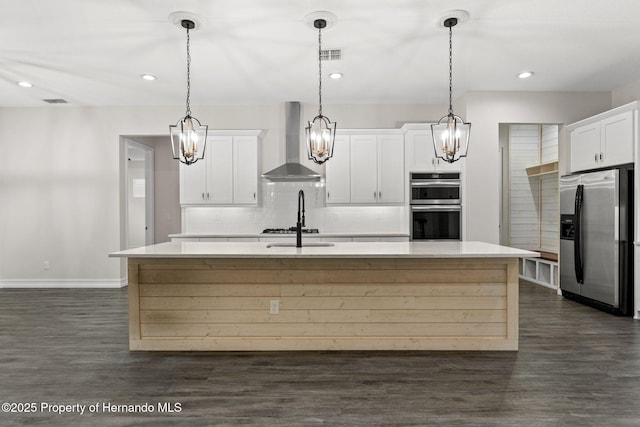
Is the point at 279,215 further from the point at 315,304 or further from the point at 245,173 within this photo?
the point at 315,304

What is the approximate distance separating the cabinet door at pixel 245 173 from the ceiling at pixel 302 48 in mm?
703

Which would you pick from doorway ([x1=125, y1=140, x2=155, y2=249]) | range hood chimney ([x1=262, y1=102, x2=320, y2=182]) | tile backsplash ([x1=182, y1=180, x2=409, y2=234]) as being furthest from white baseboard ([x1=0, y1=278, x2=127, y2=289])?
range hood chimney ([x1=262, y1=102, x2=320, y2=182])

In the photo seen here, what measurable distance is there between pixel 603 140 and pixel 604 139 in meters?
0.02

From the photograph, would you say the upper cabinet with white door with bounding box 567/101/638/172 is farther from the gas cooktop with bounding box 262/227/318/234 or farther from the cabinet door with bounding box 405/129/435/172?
the gas cooktop with bounding box 262/227/318/234

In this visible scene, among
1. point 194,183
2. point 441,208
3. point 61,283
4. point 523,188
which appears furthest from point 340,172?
point 61,283

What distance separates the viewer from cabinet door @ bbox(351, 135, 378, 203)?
18.5ft

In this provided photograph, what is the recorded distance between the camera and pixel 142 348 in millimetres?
3279

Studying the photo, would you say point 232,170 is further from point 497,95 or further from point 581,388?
point 581,388

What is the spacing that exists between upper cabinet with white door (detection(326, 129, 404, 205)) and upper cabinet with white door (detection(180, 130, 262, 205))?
3.60 ft

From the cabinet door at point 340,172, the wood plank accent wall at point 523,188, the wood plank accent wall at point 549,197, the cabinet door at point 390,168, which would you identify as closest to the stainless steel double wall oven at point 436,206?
the cabinet door at point 390,168

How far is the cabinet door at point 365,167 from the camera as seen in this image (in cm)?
565

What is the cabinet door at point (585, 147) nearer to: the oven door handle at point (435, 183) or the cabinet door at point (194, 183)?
the oven door handle at point (435, 183)

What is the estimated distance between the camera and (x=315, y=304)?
3.29 m

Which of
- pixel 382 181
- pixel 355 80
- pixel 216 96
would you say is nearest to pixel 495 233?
pixel 382 181
